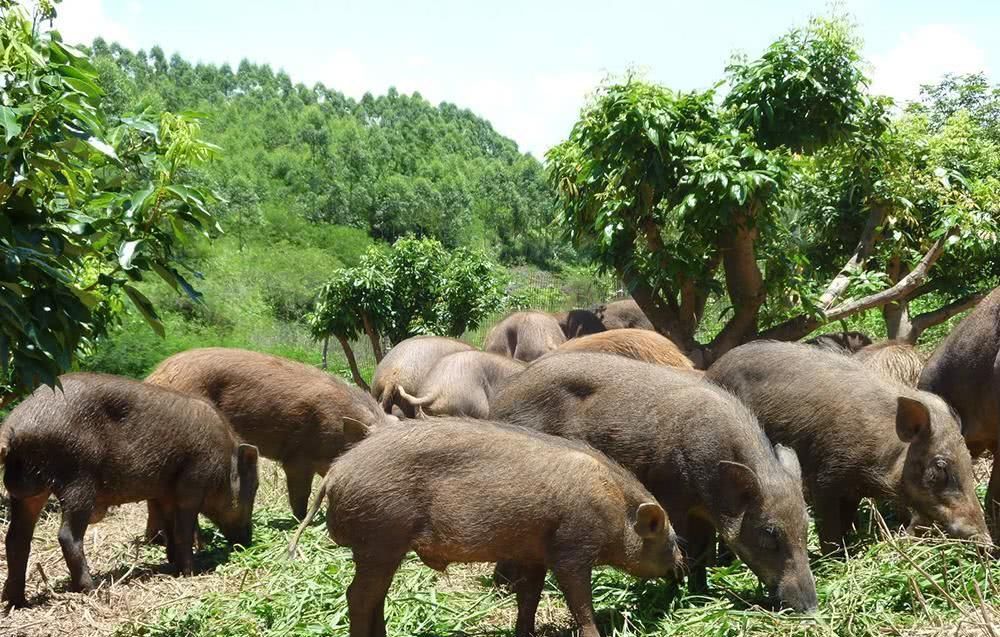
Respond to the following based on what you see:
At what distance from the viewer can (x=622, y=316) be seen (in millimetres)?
13406

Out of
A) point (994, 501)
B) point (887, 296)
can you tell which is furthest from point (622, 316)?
point (994, 501)

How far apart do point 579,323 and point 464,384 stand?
3.01m

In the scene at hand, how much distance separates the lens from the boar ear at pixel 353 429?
8883mm

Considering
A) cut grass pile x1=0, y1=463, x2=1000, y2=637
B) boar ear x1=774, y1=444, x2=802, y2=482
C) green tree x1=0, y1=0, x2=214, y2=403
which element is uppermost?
green tree x1=0, y1=0, x2=214, y2=403

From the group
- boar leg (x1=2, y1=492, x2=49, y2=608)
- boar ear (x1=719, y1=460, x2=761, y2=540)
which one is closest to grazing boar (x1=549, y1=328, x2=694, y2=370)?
boar ear (x1=719, y1=460, x2=761, y2=540)

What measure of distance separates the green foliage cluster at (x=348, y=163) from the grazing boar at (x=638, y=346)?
124 ft

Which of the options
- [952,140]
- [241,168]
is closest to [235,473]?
[952,140]

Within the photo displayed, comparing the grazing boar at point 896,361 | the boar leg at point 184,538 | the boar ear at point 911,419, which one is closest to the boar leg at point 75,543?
the boar leg at point 184,538

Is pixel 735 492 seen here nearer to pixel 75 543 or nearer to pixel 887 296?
pixel 75 543

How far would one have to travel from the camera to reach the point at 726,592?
6.23m

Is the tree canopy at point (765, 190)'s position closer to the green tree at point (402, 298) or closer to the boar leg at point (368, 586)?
the boar leg at point (368, 586)

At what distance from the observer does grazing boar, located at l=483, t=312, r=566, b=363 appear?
477 inches

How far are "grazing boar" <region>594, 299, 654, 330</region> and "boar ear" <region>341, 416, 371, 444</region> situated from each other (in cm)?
473

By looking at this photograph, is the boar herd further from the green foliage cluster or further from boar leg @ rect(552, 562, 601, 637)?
the green foliage cluster
